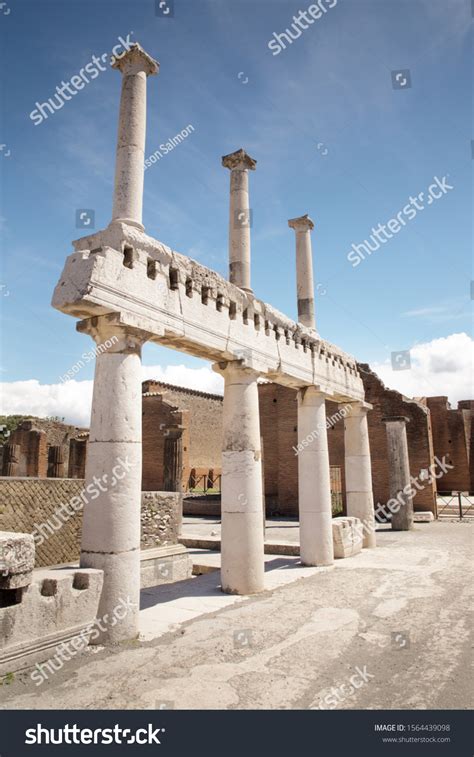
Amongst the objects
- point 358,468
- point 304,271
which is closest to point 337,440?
point 358,468

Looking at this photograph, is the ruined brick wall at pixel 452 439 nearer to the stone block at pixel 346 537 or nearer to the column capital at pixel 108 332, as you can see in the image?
the stone block at pixel 346 537

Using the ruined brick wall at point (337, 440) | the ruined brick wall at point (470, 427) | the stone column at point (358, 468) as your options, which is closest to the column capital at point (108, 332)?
the stone column at point (358, 468)

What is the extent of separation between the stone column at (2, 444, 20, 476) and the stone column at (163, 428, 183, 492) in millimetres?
9112

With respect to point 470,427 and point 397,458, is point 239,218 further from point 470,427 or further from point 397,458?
point 470,427

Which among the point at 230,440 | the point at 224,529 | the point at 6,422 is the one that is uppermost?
the point at 6,422

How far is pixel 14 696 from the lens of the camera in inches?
157

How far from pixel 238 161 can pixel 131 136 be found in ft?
9.85

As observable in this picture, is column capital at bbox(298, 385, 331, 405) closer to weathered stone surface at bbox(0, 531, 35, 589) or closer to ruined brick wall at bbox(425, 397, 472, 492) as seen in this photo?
weathered stone surface at bbox(0, 531, 35, 589)

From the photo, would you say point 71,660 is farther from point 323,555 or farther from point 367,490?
point 367,490

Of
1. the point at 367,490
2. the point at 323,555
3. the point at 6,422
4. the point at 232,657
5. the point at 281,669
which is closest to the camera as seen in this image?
the point at 281,669

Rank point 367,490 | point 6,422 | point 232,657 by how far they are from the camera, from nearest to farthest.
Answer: point 232,657
point 367,490
point 6,422
